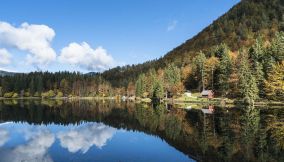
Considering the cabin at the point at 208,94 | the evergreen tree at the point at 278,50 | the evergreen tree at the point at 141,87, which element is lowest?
the cabin at the point at 208,94

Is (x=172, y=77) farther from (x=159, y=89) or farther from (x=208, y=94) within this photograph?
(x=208, y=94)

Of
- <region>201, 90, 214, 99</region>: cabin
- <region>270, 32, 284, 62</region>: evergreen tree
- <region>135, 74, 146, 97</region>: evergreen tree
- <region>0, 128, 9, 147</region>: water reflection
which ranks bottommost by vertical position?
<region>0, 128, 9, 147</region>: water reflection

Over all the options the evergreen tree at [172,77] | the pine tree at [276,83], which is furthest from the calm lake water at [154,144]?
the evergreen tree at [172,77]

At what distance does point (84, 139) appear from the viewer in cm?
4016

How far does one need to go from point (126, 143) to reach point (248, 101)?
198 ft

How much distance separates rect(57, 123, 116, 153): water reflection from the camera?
112 feet

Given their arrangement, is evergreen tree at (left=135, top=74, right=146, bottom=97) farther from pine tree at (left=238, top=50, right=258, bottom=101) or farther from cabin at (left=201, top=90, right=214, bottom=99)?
pine tree at (left=238, top=50, right=258, bottom=101)

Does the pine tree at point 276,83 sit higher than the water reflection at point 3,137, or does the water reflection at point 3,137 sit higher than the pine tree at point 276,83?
the pine tree at point 276,83

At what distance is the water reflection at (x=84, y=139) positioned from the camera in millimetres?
34056

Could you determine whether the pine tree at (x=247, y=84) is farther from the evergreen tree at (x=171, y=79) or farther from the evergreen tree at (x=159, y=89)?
the evergreen tree at (x=159, y=89)

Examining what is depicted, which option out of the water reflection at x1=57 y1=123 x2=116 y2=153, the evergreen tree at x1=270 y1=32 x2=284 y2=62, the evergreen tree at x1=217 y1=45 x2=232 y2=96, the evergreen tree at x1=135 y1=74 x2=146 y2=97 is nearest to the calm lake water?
the water reflection at x1=57 y1=123 x2=116 y2=153

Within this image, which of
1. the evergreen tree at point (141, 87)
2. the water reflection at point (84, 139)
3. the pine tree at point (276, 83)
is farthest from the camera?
the evergreen tree at point (141, 87)

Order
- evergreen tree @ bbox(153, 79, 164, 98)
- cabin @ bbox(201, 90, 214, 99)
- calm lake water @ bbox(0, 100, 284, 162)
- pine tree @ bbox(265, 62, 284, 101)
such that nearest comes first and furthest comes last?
calm lake water @ bbox(0, 100, 284, 162)
pine tree @ bbox(265, 62, 284, 101)
cabin @ bbox(201, 90, 214, 99)
evergreen tree @ bbox(153, 79, 164, 98)

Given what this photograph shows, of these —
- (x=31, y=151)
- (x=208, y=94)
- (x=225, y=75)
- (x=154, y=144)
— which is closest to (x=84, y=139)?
(x=31, y=151)
